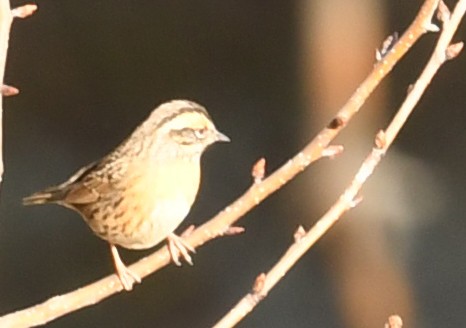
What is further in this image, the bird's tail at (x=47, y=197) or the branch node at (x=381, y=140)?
the bird's tail at (x=47, y=197)

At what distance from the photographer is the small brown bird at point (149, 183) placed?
9.28 feet

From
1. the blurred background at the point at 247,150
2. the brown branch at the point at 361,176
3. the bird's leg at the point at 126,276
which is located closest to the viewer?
the brown branch at the point at 361,176

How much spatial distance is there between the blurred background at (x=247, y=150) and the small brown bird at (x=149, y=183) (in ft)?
7.32

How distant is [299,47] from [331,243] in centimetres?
76

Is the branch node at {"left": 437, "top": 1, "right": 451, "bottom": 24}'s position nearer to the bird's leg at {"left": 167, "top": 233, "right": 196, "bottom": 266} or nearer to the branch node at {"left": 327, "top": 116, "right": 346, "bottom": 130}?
the branch node at {"left": 327, "top": 116, "right": 346, "bottom": 130}

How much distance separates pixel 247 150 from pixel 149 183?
7.97 feet

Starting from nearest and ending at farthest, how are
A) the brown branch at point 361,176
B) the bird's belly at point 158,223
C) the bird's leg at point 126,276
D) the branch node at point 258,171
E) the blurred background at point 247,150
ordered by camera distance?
the brown branch at point 361,176, the branch node at point 258,171, the bird's leg at point 126,276, the bird's belly at point 158,223, the blurred background at point 247,150

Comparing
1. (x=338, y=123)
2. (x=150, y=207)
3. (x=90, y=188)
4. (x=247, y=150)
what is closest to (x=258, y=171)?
(x=338, y=123)

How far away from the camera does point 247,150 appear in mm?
5301

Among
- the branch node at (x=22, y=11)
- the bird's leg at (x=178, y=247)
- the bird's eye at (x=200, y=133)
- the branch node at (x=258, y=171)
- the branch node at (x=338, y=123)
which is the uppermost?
the branch node at (x=22, y=11)

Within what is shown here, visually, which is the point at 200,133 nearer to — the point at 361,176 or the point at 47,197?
the point at 47,197

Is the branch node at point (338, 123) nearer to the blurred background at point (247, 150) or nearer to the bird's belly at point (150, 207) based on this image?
the bird's belly at point (150, 207)

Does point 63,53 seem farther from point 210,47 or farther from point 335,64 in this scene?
point 335,64

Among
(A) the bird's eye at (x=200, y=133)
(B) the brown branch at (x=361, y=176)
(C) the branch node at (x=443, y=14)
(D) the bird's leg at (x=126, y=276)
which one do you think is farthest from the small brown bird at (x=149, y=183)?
(C) the branch node at (x=443, y=14)
